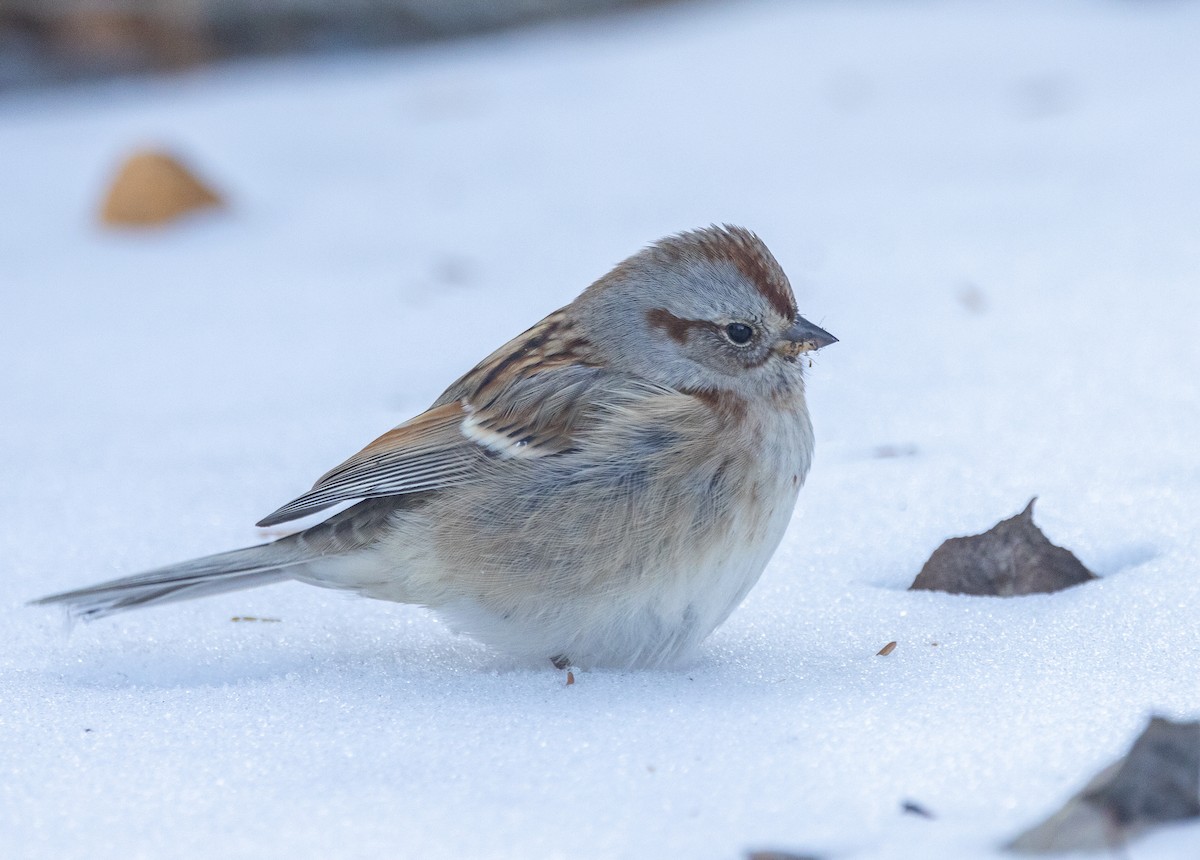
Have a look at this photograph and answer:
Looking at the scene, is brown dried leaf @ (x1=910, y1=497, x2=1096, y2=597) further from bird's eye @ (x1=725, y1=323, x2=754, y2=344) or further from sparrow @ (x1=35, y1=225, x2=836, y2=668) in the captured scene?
bird's eye @ (x1=725, y1=323, x2=754, y2=344)

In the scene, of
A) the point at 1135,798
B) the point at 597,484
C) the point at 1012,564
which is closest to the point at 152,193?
the point at 597,484

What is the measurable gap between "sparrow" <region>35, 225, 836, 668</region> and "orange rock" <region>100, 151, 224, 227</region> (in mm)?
3768

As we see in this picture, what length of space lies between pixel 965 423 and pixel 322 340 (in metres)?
2.46

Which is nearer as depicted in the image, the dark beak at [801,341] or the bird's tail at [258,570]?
the bird's tail at [258,570]

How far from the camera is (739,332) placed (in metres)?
3.20

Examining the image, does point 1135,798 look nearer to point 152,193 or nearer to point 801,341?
point 801,341

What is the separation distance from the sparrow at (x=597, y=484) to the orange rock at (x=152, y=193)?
12.4 ft

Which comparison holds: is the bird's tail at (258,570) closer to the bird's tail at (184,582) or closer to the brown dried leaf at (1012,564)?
the bird's tail at (184,582)

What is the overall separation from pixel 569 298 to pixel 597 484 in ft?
9.09

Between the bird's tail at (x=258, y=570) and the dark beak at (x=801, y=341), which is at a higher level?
the dark beak at (x=801, y=341)

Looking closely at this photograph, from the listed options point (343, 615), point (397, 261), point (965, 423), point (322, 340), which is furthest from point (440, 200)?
point (343, 615)

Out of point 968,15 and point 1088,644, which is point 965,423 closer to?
point 1088,644

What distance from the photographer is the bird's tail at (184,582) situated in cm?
308

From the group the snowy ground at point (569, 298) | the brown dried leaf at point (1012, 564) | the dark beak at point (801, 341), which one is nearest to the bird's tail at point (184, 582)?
the snowy ground at point (569, 298)
